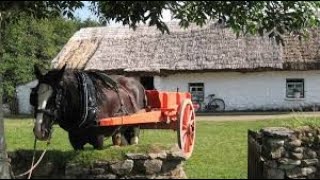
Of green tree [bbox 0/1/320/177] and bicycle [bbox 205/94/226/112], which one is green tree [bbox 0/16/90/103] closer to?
bicycle [bbox 205/94/226/112]

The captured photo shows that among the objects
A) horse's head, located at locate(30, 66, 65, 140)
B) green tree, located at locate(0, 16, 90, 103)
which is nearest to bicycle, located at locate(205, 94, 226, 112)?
green tree, located at locate(0, 16, 90, 103)

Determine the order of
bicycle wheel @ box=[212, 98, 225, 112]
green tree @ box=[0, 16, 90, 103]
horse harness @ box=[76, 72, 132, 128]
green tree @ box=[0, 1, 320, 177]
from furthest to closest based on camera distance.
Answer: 1. green tree @ box=[0, 16, 90, 103]
2. bicycle wheel @ box=[212, 98, 225, 112]
3. horse harness @ box=[76, 72, 132, 128]
4. green tree @ box=[0, 1, 320, 177]

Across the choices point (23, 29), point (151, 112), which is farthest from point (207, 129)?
point (23, 29)

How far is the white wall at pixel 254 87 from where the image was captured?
3166 centimetres

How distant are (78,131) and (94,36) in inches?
1160

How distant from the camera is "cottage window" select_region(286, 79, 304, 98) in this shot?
31.8m

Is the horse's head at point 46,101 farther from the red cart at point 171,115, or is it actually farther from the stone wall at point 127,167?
the red cart at point 171,115

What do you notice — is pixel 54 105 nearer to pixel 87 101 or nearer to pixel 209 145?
pixel 87 101

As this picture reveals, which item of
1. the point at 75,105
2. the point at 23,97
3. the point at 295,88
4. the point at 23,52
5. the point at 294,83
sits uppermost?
the point at 23,52

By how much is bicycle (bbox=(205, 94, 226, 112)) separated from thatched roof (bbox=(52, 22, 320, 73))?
1.60 m

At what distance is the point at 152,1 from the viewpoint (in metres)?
6.70

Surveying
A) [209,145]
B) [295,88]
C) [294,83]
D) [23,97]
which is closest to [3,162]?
[209,145]

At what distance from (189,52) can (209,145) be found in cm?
1921

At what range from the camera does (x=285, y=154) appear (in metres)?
8.93
